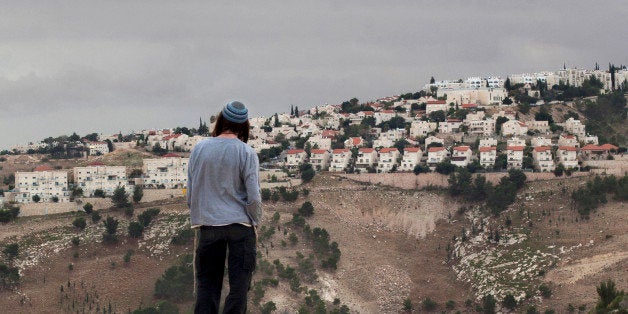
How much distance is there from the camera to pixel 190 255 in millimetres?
55594

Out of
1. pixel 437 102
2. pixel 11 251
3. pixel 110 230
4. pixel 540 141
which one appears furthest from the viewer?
pixel 437 102

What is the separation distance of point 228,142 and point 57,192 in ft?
204

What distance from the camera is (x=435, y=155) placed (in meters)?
70.0

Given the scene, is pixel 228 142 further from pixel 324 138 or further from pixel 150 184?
pixel 324 138

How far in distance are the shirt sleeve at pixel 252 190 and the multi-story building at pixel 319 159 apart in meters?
63.3

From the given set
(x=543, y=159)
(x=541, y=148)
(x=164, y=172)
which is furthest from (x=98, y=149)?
(x=543, y=159)

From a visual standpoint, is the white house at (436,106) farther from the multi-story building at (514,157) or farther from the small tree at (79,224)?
the small tree at (79,224)

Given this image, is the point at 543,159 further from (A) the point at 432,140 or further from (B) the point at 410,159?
(A) the point at 432,140

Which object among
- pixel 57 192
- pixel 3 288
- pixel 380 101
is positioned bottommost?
pixel 3 288

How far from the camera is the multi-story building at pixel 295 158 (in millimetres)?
71662

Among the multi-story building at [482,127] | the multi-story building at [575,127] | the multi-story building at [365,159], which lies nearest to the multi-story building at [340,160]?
the multi-story building at [365,159]

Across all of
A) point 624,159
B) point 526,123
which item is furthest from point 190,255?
point 526,123

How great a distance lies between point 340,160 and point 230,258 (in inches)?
2509

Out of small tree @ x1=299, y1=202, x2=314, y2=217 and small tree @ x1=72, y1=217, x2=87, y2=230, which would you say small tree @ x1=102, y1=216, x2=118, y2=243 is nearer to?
small tree @ x1=72, y1=217, x2=87, y2=230
